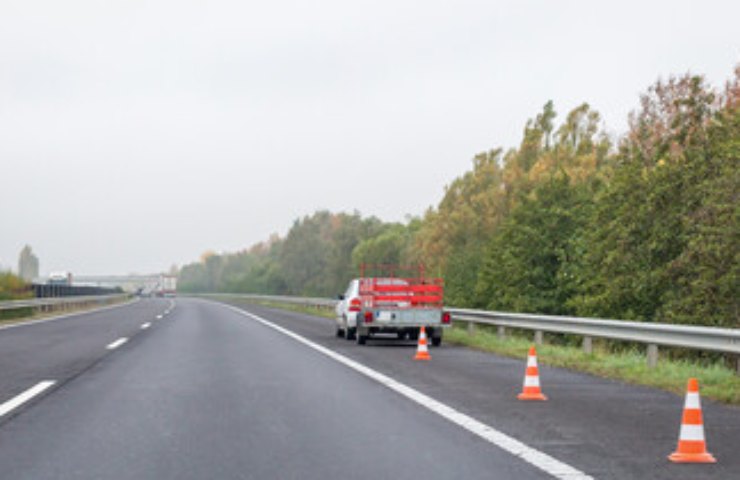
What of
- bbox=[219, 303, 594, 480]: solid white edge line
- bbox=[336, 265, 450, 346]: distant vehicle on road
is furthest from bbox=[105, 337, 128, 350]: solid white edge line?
bbox=[219, 303, 594, 480]: solid white edge line

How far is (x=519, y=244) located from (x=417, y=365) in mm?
23112

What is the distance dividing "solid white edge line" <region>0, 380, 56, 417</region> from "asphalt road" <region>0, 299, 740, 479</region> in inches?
4.6

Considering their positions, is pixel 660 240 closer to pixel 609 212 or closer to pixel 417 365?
pixel 609 212

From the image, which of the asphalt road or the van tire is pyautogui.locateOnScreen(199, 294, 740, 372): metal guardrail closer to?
the asphalt road

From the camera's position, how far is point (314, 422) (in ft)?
25.5

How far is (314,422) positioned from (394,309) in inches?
456

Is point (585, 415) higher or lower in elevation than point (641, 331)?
lower

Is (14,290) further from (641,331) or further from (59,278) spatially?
(59,278)

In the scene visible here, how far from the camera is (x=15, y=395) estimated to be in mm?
9547

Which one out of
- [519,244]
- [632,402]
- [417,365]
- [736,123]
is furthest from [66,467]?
[519,244]

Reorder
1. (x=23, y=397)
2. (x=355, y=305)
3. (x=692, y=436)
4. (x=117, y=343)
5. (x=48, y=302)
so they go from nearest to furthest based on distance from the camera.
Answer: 1. (x=692, y=436)
2. (x=23, y=397)
3. (x=117, y=343)
4. (x=355, y=305)
5. (x=48, y=302)

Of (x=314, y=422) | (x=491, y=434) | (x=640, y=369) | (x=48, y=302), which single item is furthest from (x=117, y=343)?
(x=48, y=302)

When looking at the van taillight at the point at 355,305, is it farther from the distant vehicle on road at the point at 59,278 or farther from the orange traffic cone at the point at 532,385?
the distant vehicle on road at the point at 59,278

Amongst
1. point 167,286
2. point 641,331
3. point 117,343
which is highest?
point 641,331
